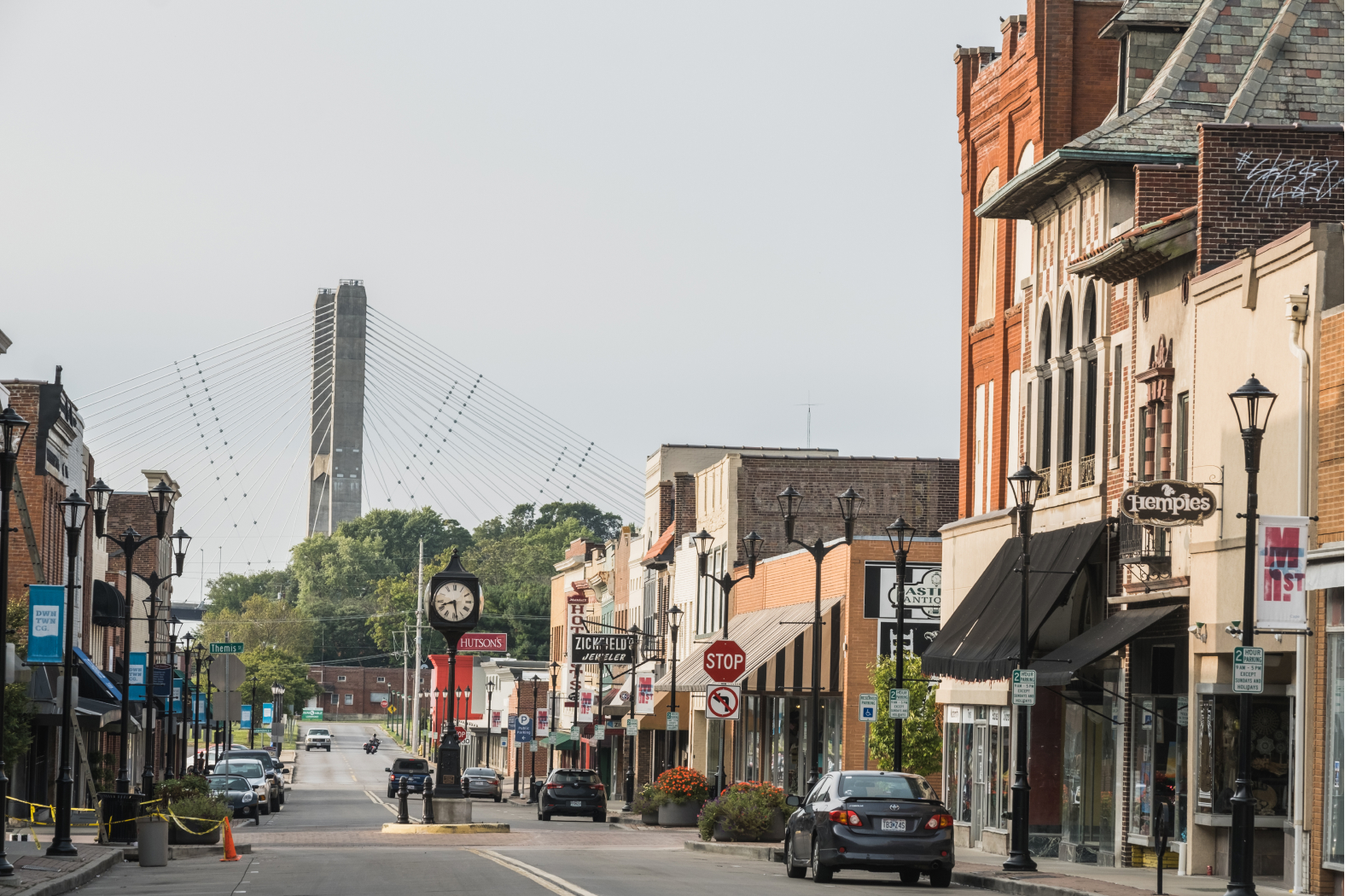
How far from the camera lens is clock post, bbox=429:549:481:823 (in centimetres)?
4044

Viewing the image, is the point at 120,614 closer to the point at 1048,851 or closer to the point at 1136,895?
the point at 1048,851

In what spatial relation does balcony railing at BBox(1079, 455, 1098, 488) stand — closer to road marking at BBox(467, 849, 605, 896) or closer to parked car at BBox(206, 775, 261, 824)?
road marking at BBox(467, 849, 605, 896)

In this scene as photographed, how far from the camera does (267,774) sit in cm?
6009

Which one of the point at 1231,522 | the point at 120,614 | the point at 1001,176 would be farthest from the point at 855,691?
the point at 120,614

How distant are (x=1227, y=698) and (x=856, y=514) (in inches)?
1386

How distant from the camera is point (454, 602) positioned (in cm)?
4188

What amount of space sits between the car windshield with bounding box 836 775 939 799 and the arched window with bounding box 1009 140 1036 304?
46.2 ft

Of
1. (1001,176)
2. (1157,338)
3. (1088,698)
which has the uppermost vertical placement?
(1001,176)

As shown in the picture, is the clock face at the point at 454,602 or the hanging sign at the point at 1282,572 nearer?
the hanging sign at the point at 1282,572

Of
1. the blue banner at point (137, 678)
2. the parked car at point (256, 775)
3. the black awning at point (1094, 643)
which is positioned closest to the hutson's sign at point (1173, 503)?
the black awning at point (1094, 643)

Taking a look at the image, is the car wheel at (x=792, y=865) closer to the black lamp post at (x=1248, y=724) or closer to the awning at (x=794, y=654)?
the black lamp post at (x=1248, y=724)

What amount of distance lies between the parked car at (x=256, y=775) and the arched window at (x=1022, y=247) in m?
26.2

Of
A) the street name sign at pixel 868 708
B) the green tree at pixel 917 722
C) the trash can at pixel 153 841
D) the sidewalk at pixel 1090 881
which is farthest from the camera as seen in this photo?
the green tree at pixel 917 722

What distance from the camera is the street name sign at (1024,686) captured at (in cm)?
2838
